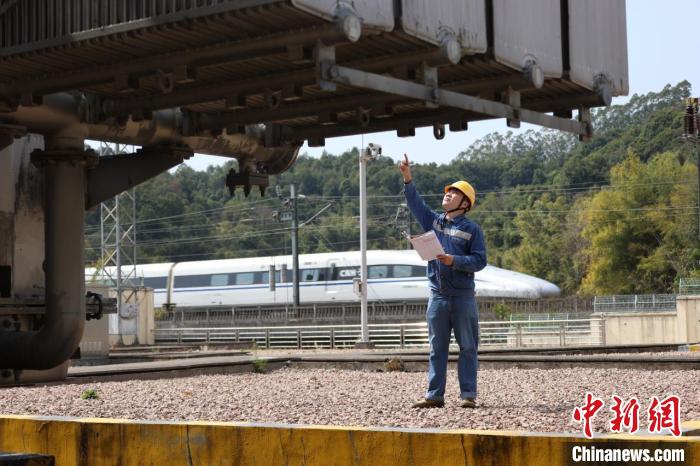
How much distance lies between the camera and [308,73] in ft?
34.2

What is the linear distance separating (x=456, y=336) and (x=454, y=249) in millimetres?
724

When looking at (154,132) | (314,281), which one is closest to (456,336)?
(154,132)

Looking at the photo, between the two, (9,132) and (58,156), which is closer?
(9,132)

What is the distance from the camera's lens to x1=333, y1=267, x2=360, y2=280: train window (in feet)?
202

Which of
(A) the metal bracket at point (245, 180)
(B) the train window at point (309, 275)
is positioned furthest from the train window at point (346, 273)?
(A) the metal bracket at point (245, 180)

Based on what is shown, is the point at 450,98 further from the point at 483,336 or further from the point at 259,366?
the point at 483,336

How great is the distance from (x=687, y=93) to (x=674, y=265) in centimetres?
9919

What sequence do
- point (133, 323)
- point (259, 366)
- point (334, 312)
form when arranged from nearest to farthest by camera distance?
point (259, 366) < point (133, 323) < point (334, 312)

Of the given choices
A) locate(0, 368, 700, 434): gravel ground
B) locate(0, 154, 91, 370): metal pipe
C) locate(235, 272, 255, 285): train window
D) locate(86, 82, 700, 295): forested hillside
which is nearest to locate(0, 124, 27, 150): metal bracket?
locate(0, 154, 91, 370): metal pipe

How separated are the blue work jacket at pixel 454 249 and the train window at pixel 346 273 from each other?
51606 millimetres

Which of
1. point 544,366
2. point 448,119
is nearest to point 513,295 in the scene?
point 544,366

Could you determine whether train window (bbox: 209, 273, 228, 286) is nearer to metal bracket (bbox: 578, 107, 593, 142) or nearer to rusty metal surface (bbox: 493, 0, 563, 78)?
metal bracket (bbox: 578, 107, 593, 142)

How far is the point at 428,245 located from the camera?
909 cm

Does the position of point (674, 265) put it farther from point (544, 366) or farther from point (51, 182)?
point (51, 182)
